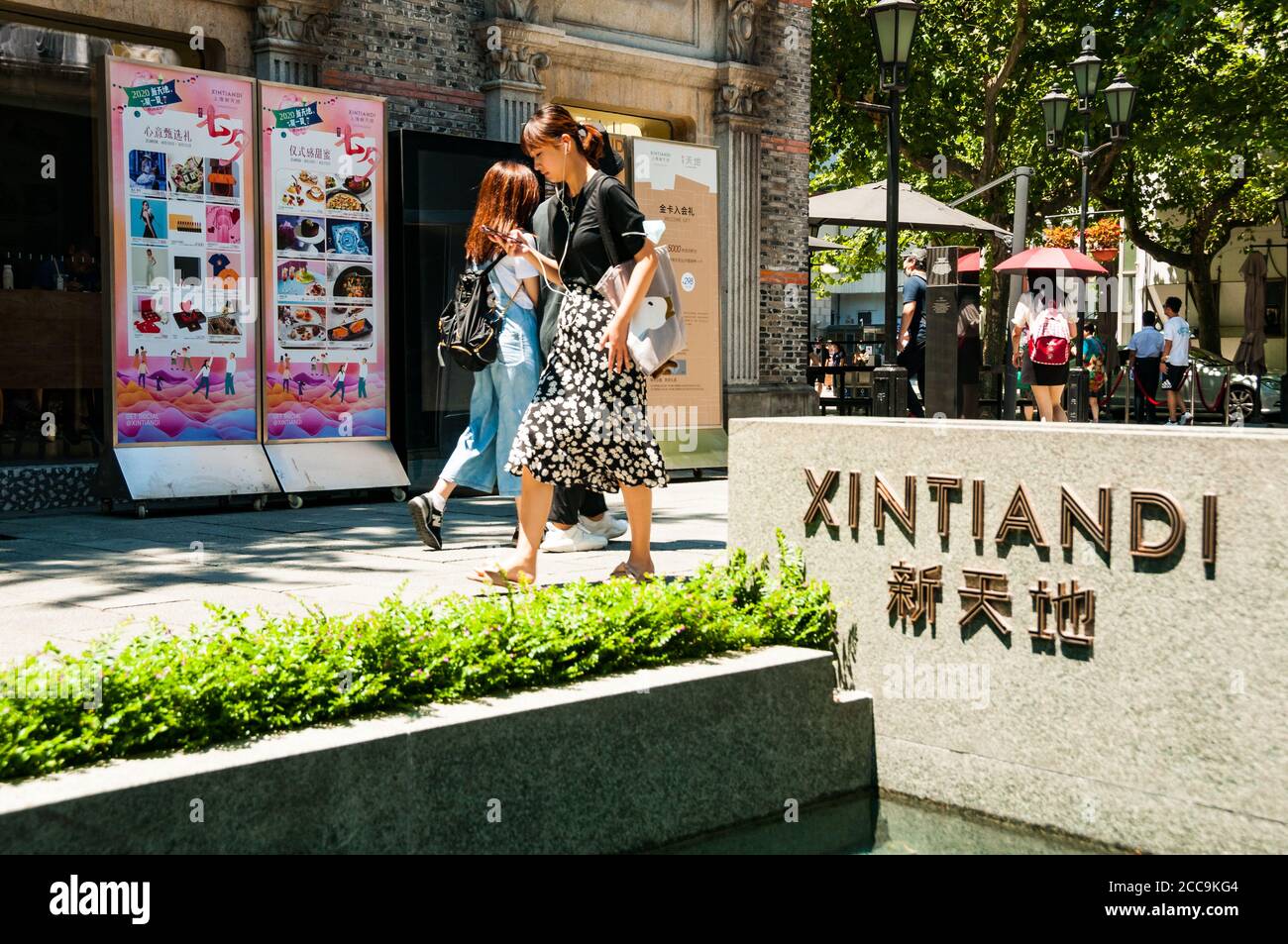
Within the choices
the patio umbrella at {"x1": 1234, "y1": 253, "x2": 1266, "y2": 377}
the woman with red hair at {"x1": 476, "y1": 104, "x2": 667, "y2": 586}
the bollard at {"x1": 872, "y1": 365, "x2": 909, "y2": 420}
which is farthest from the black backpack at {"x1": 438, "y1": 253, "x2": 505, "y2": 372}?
the patio umbrella at {"x1": 1234, "y1": 253, "x2": 1266, "y2": 377}

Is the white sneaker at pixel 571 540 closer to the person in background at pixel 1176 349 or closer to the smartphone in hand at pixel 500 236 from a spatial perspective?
the smartphone in hand at pixel 500 236

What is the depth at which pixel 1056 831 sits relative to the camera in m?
4.68

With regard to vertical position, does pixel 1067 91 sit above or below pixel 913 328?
above

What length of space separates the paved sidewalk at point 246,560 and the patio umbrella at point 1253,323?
78.5 ft

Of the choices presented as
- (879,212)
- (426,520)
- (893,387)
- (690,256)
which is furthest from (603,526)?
(879,212)

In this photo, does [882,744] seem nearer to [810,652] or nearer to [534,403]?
[810,652]

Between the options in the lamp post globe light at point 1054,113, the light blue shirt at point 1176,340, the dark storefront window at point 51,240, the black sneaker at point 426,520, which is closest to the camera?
the black sneaker at point 426,520

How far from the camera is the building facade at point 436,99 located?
36.3 ft

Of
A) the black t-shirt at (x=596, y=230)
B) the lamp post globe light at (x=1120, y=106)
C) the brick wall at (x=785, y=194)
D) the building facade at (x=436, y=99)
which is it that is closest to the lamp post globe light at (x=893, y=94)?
the building facade at (x=436, y=99)

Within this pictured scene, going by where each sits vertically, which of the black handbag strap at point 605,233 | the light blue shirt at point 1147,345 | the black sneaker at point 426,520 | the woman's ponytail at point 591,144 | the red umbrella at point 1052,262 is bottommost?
the black sneaker at point 426,520

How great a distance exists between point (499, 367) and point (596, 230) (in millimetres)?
2045

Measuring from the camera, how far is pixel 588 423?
6.19 meters

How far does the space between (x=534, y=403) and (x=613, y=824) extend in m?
2.53

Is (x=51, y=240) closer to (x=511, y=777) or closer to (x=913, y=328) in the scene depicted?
(x=511, y=777)
